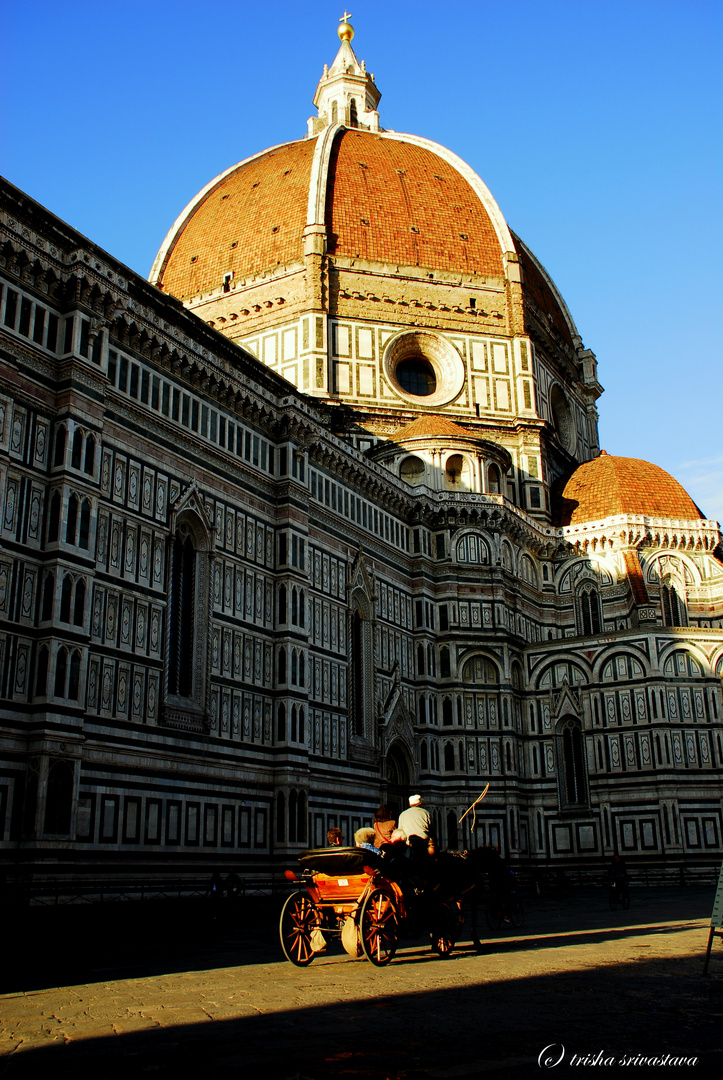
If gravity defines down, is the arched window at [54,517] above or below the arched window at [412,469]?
below

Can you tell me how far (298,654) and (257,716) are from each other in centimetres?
251

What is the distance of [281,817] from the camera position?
2844cm

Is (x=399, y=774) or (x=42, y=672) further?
(x=399, y=774)

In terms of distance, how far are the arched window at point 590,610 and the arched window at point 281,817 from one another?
67.3 feet

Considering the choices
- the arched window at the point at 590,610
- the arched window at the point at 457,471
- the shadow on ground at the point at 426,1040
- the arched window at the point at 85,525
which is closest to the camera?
the shadow on ground at the point at 426,1040

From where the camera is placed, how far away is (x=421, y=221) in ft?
169

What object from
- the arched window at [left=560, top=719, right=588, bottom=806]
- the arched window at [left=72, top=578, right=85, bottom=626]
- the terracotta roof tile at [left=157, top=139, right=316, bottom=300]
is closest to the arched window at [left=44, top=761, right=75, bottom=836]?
the arched window at [left=72, top=578, right=85, bottom=626]

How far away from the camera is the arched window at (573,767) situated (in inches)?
1583

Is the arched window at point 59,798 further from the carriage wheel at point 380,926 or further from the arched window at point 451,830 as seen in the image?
the arched window at point 451,830

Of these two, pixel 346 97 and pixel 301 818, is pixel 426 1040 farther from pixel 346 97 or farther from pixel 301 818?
pixel 346 97

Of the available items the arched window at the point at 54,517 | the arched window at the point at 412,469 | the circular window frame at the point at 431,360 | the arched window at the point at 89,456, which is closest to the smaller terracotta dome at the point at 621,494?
the circular window frame at the point at 431,360

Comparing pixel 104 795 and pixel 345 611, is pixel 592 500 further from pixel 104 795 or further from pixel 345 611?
pixel 104 795
